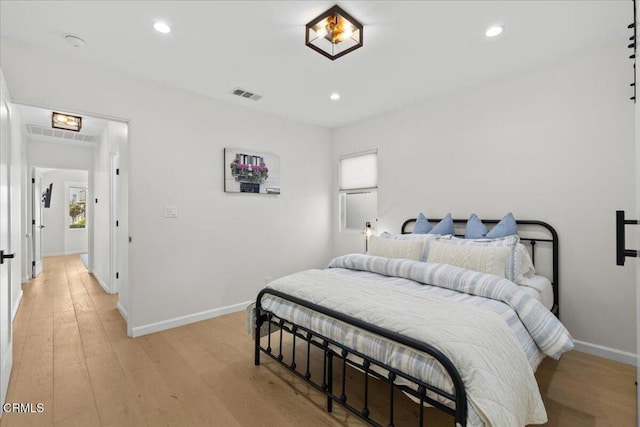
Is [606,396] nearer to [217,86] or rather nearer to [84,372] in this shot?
[84,372]

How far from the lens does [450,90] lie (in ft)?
11.2

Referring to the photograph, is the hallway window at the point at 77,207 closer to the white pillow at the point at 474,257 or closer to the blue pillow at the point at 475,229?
the white pillow at the point at 474,257

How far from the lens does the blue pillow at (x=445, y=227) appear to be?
11.0ft

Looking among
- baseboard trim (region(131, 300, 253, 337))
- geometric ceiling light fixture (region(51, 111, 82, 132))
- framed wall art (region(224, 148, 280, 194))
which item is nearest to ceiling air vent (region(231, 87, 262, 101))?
framed wall art (region(224, 148, 280, 194))

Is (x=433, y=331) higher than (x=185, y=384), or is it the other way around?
(x=433, y=331)

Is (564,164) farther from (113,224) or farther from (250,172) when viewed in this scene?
(113,224)

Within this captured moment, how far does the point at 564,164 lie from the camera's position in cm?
274

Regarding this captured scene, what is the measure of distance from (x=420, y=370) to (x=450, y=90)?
3.04m

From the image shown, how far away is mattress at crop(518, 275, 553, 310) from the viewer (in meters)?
2.41

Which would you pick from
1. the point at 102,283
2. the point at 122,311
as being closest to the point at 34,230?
the point at 102,283

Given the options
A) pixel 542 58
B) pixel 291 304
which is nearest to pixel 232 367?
pixel 291 304

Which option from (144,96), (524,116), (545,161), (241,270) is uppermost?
(144,96)
